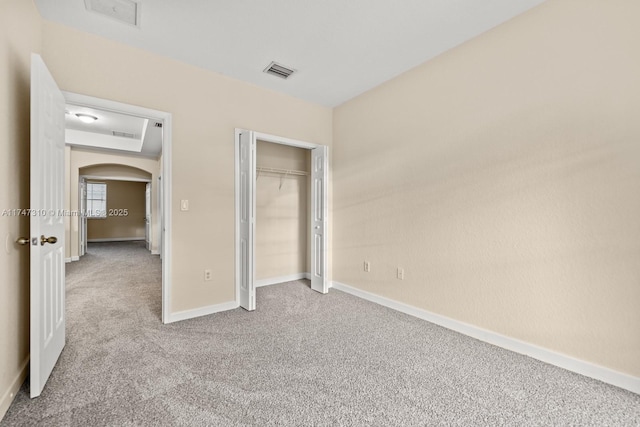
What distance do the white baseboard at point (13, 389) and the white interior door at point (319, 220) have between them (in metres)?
2.79

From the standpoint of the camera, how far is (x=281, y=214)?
14.5 ft

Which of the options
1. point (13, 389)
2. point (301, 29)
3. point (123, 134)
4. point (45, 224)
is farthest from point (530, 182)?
point (123, 134)

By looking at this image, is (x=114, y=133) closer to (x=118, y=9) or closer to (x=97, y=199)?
(x=118, y=9)

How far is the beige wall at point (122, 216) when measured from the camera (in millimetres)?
9891

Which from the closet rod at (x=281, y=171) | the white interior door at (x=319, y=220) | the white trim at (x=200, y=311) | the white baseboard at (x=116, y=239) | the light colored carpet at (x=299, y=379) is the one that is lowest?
the light colored carpet at (x=299, y=379)

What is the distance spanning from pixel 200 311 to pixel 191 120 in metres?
2.04

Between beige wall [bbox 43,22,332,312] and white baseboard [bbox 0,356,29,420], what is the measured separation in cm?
107

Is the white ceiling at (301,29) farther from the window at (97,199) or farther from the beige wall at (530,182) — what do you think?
the window at (97,199)

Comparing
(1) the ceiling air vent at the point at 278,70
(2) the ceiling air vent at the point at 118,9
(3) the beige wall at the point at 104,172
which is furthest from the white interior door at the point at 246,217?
(3) the beige wall at the point at 104,172

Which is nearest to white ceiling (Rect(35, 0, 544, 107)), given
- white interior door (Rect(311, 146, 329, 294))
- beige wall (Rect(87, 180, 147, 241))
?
white interior door (Rect(311, 146, 329, 294))

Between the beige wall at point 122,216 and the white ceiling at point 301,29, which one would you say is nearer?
the white ceiling at point 301,29

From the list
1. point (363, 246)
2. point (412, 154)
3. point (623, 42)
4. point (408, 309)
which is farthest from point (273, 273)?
point (623, 42)

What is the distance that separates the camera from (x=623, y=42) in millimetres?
1778

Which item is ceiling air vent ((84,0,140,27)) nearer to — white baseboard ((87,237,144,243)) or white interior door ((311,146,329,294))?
white interior door ((311,146,329,294))
